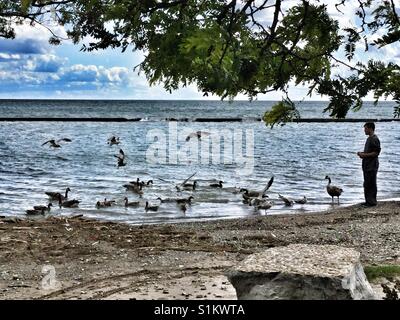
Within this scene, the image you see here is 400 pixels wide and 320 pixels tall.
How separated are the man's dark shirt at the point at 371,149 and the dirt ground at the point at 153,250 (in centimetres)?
129

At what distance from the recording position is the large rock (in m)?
6.39

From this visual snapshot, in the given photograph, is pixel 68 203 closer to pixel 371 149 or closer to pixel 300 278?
pixel 371 149

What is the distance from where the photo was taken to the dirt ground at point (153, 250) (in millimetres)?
8859

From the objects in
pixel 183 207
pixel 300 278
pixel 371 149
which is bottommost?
pixel 183 207

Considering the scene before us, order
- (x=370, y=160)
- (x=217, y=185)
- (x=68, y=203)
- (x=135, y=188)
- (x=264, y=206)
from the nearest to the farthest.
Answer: (x=370, y=160) < (x=264, y=206) < (x=68, y=203) < (x=135, y=188) < (x=217, y=185)

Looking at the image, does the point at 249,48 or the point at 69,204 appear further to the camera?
the point at 69,204

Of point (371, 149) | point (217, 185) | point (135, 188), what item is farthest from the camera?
point (217, 185)

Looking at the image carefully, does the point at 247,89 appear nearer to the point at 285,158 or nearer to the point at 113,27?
the point at 113,27

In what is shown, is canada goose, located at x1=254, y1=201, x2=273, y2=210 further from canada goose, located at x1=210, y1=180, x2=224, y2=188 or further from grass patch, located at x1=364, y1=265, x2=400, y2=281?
grass patch, located at x1=364, y1=265, x2=400, y2=281

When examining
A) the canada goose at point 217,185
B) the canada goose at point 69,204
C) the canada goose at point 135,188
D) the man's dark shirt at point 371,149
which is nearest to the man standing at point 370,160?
the man's dark shirt at point 371,149

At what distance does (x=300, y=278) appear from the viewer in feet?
21.2

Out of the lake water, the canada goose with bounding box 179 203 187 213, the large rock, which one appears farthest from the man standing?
the large rock

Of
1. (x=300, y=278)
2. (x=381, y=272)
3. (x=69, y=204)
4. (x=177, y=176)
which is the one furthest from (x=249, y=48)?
(x=177, y=176)

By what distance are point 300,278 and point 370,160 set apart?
37.8ft
